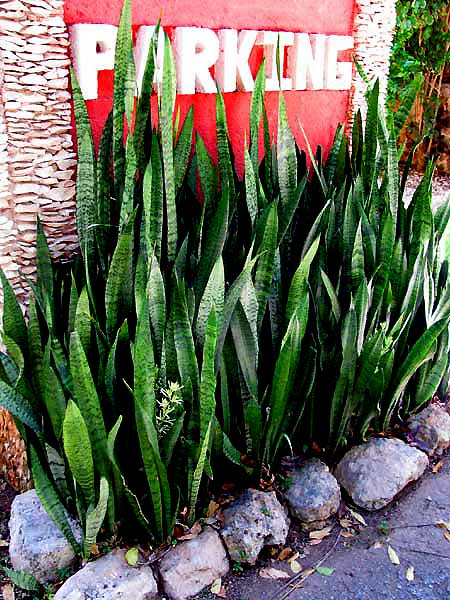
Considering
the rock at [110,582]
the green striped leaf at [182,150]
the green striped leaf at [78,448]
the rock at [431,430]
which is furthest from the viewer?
the rock at [431,430]

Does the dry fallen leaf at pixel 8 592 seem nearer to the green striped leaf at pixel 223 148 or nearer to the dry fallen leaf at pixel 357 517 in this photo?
the dry fallen leaf at pixel 357 517

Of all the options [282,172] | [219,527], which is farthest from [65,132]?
[219,527]

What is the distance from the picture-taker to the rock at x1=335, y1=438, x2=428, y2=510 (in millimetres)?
2109

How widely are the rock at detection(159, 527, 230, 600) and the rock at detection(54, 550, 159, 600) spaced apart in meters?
0.05

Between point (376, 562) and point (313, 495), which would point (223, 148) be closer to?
point (313, 495)

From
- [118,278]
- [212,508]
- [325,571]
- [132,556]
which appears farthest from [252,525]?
[118,278]

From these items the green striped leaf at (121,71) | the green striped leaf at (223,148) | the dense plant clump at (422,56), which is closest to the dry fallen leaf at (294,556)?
the green striped leaf at (223,148)

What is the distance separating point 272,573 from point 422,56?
5.61 m

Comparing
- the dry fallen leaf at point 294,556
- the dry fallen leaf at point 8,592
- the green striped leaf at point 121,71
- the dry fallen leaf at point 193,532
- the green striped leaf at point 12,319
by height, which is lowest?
the dry fallen leaf at point 294,556

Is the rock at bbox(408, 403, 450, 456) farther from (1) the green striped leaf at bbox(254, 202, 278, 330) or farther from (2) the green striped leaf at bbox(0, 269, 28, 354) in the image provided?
(2) the green striped leaf at bbox(0, 269, 28, 354)

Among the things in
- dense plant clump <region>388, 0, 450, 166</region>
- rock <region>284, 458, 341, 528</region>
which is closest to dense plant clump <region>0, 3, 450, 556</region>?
rock <region>284, 458, 341, 528</region>

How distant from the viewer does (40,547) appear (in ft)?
5.81

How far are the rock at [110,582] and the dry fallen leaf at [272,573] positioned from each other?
32 cm

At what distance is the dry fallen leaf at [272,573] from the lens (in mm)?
1860
